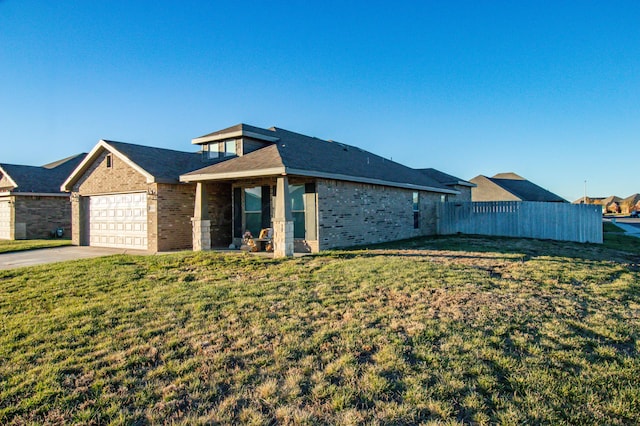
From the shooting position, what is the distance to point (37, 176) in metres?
23.2

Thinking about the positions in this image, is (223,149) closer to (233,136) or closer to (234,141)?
(234,141)

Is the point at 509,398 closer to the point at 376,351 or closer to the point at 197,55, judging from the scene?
the point at 376,351

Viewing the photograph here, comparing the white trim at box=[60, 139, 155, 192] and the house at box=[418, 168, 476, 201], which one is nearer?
the white trim at box=[60, 139, 155, 192]

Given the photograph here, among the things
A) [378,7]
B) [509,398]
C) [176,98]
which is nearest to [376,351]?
[509,398]

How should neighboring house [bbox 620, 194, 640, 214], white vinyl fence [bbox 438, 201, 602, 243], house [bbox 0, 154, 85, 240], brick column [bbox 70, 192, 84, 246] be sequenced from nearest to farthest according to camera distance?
white vinyl fence [bbox 438, 201, 602, 243]
brick column [bbox 70, 192, 84, 246]
house [bbox 0, 154, 85, 240]
neighboring house [bbox 620, 194, 640, 214]

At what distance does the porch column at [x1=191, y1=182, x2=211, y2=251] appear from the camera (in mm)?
13297

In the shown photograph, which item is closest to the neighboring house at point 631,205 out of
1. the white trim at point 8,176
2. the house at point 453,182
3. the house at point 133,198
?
the house at point 453,182

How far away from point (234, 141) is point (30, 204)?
14583mm

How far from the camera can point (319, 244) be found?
12.6 meters

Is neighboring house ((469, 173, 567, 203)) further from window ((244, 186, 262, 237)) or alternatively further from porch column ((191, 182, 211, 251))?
porch column ((191, 182, 211, 251))

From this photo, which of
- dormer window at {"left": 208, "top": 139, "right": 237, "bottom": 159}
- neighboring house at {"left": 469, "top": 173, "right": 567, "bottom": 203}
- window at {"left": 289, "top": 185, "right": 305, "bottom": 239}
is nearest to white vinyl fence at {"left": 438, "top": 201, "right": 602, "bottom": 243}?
window at {"left": 289, "top": 185, "right": 305, "bottom": 239}

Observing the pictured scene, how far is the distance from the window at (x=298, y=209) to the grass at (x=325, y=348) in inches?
178

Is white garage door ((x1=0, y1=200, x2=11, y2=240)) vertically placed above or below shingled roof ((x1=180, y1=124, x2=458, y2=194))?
below

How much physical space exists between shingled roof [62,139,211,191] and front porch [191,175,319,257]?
5.20 ft
